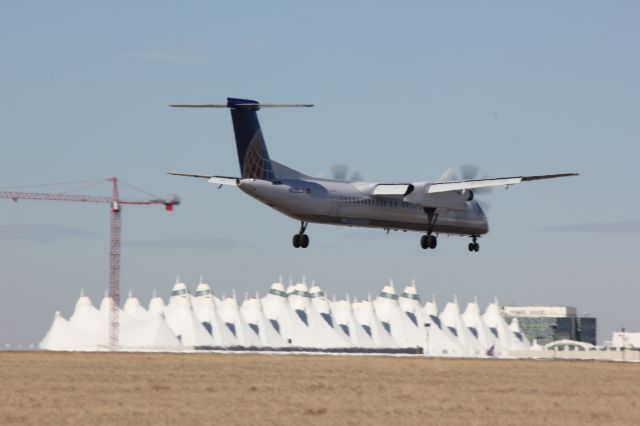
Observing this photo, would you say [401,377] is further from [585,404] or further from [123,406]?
[123,406]

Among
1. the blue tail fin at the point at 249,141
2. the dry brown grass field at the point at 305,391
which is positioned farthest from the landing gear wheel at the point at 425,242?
the blue tail fin at the point at 249,141

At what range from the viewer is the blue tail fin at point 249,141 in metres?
60.3

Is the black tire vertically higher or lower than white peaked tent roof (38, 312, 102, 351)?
higher

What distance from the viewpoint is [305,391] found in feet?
195

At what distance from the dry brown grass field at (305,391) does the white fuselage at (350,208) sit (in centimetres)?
878

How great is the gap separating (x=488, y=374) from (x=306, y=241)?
64.8 ft

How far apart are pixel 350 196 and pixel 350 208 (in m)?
0.64

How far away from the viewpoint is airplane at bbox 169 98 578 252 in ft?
195

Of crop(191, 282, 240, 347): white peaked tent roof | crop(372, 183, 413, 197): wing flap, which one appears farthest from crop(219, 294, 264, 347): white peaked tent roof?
crop(372, 183, 413, 197): wing flap

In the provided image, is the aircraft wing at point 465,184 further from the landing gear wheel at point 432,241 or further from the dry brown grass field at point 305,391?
the dry brown grass field at point 305,391

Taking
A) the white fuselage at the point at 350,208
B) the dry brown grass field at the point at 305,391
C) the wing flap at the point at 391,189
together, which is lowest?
the dry brown grass field at the point at 305,391

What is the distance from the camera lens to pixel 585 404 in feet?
181

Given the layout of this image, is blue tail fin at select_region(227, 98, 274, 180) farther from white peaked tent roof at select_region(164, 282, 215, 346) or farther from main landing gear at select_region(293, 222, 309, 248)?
white peaked tent roof at select_region(164, 282, 215, 346)

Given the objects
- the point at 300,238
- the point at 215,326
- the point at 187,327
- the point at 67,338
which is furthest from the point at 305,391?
the point at 215,326
